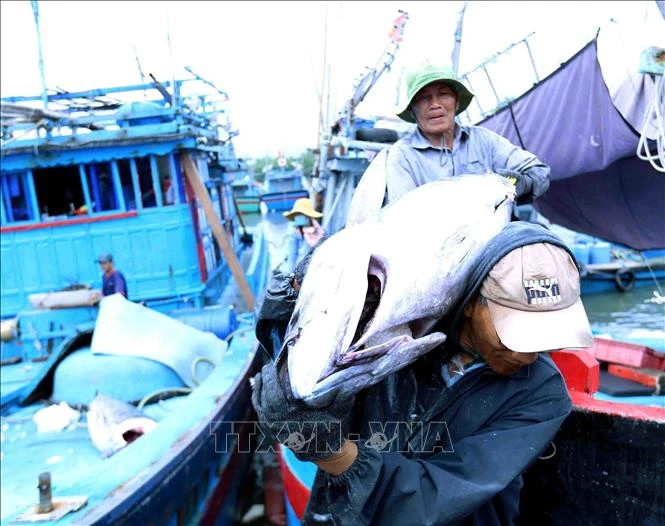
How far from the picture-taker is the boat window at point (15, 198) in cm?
824

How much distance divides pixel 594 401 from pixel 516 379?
0.83 meters

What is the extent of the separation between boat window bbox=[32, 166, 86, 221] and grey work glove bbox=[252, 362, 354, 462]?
8398 millimetres

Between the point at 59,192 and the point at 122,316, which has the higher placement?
the point at 59,192

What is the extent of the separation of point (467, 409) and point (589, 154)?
4.00 m

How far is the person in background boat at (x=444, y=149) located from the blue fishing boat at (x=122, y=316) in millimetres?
2330

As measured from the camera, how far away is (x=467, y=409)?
1462mm

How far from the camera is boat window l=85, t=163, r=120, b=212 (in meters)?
8.33

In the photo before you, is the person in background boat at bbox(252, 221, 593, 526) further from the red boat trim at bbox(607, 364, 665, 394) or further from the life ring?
the life ring

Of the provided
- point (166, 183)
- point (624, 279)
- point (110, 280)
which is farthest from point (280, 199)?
point (110, 280)

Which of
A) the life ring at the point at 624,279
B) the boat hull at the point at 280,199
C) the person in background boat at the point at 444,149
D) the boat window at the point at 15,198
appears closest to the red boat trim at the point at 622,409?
the person in background boat at the point at 444,149

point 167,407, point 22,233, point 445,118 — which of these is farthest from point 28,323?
point 445,118

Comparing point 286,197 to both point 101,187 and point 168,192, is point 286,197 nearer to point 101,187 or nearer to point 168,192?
point 168,192

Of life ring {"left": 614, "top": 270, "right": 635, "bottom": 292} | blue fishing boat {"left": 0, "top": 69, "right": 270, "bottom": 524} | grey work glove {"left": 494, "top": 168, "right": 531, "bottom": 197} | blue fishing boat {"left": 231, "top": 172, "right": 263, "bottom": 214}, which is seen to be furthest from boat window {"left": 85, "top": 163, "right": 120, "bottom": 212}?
blue fishing boat {"left": 231, "top": 172, "right": 263, "bottom": 214}

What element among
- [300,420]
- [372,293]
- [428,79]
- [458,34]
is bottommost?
[300,420]
